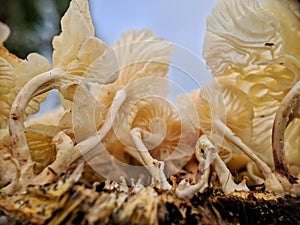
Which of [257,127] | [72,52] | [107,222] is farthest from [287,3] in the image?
[107,222]

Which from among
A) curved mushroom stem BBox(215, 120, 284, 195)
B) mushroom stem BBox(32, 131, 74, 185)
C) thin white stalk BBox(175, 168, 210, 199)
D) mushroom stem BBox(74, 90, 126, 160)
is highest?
mushroom stem BBox(32, 131, 74, 185)

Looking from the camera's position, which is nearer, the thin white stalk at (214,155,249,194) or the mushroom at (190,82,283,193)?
the thin white stalk at (214,155,249,194)

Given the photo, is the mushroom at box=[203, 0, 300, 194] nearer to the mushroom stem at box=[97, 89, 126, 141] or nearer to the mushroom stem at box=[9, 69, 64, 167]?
the mushroom stem at box=[97, 89, 126, 141]

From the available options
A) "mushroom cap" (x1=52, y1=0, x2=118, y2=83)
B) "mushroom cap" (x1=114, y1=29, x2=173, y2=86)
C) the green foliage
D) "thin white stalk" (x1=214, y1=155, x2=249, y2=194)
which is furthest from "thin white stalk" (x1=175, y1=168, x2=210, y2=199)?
the green foliage

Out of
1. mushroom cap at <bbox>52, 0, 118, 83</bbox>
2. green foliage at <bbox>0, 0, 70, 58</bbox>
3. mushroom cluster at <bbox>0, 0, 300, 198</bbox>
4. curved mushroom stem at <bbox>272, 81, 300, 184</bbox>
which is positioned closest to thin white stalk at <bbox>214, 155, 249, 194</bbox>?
mushroom cluster at <bbox>0, 0, 300, 198</bbox>

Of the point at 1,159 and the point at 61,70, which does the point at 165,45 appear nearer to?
the point at 61,70

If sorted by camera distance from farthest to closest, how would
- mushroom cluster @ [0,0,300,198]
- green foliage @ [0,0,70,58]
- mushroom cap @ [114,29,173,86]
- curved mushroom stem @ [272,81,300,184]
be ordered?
green foliage @ [0,0,70,58]
mushroom cap @ [114,29,173,86]
curved mushroom stem @ [272,81,300,184]
mushroom cluster @ [0,0,300,198]

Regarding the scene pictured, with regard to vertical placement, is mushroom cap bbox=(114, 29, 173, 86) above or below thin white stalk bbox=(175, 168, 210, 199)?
above

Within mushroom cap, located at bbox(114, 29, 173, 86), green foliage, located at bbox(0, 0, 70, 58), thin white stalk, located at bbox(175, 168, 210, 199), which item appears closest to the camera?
thin white stalk, located at bbox(175, 168, 210, 199)

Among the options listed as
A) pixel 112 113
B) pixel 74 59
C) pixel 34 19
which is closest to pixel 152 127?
pixel 112 113
